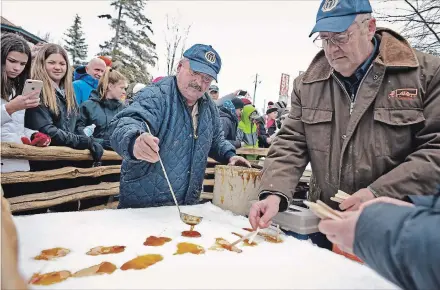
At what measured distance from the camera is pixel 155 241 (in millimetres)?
1456

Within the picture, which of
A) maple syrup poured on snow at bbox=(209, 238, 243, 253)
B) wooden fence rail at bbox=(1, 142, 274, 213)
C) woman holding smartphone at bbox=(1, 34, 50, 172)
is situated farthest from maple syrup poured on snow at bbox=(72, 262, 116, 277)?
woman holding smartphone at bbox=(1, 34, 50, 172)

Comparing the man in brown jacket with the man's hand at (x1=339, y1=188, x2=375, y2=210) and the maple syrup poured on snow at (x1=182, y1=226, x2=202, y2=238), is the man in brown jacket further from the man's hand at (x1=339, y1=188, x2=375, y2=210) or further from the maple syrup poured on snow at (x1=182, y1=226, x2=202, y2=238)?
the maple syrup poured on snow at (x1=182, y1=226, x2=202, y2=238)

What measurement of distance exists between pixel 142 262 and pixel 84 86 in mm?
4191

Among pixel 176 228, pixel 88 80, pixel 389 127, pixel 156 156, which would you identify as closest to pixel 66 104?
pixel 88 80

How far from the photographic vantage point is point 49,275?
106cm

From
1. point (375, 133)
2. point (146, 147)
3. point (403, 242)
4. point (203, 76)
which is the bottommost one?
point (403, 242)

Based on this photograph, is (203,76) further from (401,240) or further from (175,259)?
(401,240)

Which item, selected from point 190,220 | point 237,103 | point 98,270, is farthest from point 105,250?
point 237,103

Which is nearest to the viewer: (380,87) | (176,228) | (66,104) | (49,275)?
(49,275)

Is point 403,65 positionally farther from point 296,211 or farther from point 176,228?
point 176,228

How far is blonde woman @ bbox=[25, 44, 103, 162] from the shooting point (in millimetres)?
3144

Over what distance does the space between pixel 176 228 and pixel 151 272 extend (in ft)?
1.78

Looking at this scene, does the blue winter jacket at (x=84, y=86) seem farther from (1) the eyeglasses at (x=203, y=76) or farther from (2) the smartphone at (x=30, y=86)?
(1) the eyeglasses at (x=203, y=76)

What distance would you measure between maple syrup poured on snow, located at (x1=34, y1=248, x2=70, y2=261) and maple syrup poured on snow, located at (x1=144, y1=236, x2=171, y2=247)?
32 centimetres
